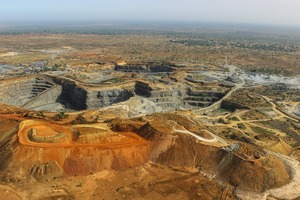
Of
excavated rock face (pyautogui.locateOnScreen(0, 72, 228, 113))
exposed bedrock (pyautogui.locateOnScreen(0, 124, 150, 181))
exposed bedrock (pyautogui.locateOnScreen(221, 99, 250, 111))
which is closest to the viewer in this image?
exposed bedrock (pyautogui.locateOnScreen(0, 124, 150, 181))

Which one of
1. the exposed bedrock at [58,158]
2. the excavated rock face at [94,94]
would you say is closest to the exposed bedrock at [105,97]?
the excavated rock face at [94,94]

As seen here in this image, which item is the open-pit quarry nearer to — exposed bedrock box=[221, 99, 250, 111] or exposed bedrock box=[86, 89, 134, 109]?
exposed bedrock box=[221, 99, 250, 111]

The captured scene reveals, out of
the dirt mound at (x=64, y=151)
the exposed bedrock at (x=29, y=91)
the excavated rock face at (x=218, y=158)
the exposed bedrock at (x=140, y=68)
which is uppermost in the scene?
the dirt mound at (x=64, y=151)

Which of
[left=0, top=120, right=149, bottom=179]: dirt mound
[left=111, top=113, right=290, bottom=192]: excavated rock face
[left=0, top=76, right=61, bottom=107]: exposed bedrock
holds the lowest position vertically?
[left=0, top=76, right=61, bottom=107]: exposed bedrock

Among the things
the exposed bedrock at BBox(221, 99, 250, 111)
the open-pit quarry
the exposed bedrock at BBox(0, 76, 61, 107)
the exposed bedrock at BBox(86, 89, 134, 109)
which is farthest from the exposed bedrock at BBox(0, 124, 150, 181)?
the exposed bedrock at BBox(0, 76, 61, 107)

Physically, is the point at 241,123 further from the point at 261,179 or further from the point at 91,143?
the point at 91,143

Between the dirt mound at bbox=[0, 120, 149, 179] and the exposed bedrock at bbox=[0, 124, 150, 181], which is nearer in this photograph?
the exposed bedrock at bbox=[0, 124, 150, 181]

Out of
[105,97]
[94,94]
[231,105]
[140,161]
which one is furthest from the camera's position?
[105,97]

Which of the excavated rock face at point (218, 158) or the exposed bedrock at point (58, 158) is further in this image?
the excavated rock face at point (218, 158)

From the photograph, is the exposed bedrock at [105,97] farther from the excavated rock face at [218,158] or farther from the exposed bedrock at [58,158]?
the exposed bedrock at [58,158]

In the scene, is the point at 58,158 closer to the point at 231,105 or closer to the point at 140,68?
the point at 231,105

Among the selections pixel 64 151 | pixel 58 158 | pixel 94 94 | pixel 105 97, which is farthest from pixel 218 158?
pixel 105 97
